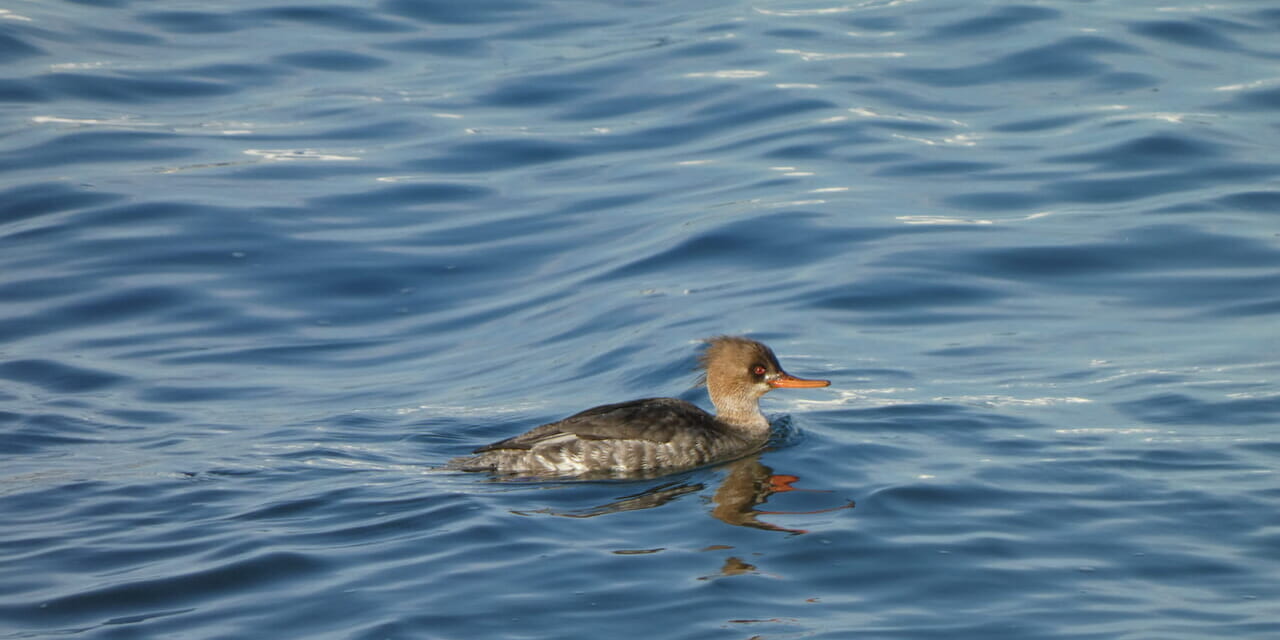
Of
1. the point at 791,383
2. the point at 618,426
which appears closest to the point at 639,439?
the point at 618,426

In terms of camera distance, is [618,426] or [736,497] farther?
[618,426]

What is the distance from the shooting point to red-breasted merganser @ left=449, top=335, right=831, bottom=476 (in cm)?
926

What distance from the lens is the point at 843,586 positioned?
7.30m

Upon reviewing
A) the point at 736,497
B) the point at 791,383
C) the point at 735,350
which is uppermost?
the point at 735,350

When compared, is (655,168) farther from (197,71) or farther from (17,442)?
(17,442)

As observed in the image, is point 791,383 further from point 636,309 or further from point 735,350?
point 636,309

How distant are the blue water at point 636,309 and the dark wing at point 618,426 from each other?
13.8 inches

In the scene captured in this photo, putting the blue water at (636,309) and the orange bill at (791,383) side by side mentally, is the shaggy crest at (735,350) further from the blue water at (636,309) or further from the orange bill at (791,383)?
the blue water at (636,309)

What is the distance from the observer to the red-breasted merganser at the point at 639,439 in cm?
926

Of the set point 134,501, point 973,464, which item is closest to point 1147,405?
point 973,464

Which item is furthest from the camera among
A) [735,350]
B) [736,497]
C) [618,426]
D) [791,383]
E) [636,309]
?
[636,309]

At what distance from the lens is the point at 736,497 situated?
8.95m

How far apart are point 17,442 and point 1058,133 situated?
434 inches

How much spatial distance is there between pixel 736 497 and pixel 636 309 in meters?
3.96
